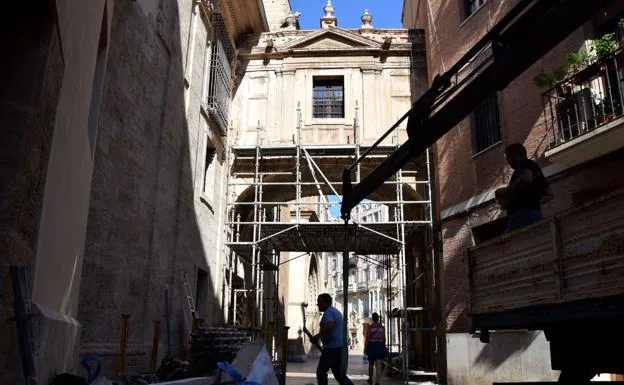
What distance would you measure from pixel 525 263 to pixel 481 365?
796cm

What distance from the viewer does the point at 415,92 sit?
16.8 metres

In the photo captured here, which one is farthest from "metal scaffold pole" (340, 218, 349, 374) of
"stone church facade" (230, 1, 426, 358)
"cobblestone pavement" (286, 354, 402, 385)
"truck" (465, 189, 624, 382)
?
"stone church facade" (230, 1, 426, 358)

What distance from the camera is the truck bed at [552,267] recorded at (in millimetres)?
3584

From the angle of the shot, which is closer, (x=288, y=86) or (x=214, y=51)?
(x=214, y=51)

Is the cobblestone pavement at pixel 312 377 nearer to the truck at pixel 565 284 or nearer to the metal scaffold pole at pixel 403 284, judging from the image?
the metal scaffold pole at pixel 403 284

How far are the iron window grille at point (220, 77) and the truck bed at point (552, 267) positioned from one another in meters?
10.3

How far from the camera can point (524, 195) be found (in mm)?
5344

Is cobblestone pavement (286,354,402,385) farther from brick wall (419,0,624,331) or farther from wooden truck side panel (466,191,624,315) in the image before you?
wooden truck side panel (466,191,624,315)

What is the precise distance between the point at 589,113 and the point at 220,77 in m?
9.52

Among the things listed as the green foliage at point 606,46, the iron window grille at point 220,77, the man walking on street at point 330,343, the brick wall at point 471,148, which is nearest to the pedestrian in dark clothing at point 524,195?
the man walking on street at point 330,343

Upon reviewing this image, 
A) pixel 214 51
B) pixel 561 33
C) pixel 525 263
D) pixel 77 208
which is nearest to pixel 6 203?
pixel 77 208

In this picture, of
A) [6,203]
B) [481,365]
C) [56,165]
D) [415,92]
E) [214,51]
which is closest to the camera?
[6,203]

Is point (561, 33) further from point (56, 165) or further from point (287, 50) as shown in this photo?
point (287, 50)

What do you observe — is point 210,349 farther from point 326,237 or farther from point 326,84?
point 326,84
